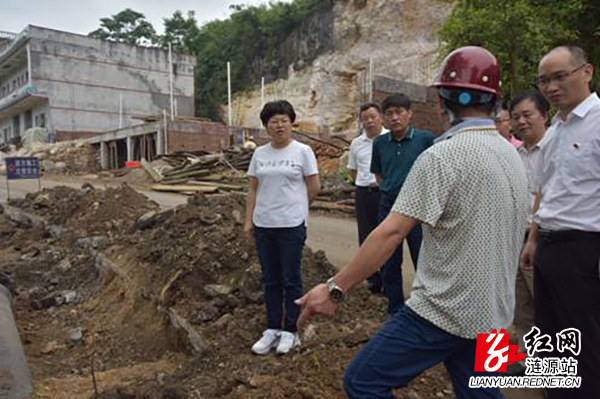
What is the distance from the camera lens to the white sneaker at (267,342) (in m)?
3.54

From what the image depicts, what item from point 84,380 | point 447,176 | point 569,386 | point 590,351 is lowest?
point 84,380

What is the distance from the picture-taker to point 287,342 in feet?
11.5

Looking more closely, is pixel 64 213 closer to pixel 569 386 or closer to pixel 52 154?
pixel 569 386

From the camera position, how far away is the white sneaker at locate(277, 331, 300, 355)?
346 cm

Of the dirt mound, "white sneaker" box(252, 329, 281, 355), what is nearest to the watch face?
"white sneaker" box(252, 329, 281, 355)

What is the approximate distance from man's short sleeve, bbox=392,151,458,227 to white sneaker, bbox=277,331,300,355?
6.98ft

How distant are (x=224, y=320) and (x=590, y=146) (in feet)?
10.5

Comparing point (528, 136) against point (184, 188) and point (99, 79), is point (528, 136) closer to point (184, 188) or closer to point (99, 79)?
point (184, 188)

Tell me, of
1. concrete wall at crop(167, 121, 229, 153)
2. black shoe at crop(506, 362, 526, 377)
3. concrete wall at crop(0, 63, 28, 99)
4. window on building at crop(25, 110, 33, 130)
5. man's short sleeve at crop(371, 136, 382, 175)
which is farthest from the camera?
window on building at crop(25, 110, 33, 130)

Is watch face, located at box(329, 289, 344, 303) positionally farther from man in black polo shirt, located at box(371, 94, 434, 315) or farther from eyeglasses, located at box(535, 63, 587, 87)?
man in black polo shirt, located at box(371, 94, 434, 315)

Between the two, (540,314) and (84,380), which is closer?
(540,314)

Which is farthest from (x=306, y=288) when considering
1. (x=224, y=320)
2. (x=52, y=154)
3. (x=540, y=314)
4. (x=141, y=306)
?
(x=52, y=154)

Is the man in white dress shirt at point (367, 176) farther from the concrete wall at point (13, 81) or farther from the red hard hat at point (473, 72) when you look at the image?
the concrete wall at point (13, 81)

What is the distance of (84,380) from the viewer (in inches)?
157
